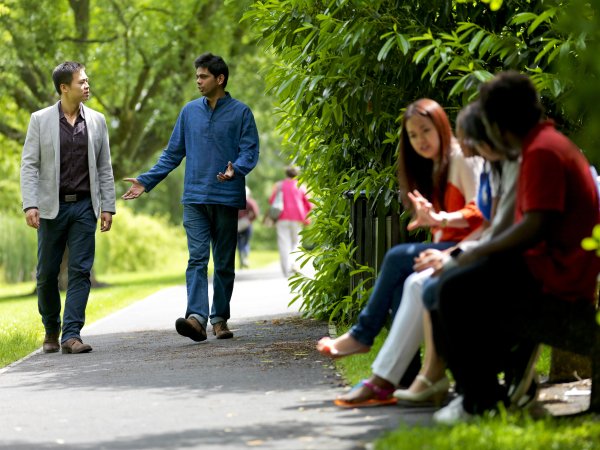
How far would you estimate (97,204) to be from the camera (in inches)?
407

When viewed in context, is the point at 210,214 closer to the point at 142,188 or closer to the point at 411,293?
the point at 142,188

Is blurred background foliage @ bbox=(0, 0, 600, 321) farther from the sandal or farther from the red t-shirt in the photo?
the sandal

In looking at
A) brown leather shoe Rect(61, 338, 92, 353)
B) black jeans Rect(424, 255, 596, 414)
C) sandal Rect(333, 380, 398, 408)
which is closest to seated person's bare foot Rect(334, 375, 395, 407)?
sandal Rect(333, 380, 398, 408)

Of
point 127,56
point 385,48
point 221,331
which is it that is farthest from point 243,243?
point 385,48

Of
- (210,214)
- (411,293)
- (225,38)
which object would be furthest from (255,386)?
(225,38)

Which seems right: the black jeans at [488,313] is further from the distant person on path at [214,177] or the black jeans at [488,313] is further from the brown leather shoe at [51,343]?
the brown leather shoe at [51,343]

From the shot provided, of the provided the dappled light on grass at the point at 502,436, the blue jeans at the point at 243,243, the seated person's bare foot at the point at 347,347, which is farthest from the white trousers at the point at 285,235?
the dappled light on grass at the point at 502,436

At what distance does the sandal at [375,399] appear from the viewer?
20.9 feet

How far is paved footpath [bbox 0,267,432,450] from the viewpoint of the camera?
5.87 metres

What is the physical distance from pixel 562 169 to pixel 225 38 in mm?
20270

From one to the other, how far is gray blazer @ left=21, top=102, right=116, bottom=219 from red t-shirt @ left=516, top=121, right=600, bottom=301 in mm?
5346

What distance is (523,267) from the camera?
566 centimetres

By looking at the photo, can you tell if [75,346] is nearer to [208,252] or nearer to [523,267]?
[208,252]

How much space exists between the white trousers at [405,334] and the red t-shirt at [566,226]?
724mm
